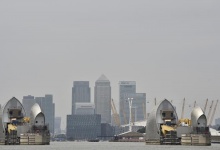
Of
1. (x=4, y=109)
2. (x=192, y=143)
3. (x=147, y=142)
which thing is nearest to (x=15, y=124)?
(x=4, y=109)

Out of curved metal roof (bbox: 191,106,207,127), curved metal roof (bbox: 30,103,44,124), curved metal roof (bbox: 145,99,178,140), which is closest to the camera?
curved metal roof (bbox: 191,106,207,127)

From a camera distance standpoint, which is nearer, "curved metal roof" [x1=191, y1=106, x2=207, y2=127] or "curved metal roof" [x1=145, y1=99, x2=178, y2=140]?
"curved metal roof" [x1=191, y1=106, x2=207, y2=127]

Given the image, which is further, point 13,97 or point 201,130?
point 13,97

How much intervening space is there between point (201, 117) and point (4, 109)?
4955 centimetres

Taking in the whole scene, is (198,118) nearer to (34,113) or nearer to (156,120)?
(156,120)

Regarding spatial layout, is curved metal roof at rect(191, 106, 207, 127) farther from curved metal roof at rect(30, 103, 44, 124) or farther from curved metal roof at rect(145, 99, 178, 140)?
curved metal roof at rect(30, 103, 44, 124)

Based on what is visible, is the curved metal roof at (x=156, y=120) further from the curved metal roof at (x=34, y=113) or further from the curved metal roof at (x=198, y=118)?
the curved metal roof at (x=34, y=113)

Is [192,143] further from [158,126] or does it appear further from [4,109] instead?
[4,109]

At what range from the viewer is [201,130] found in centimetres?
15800

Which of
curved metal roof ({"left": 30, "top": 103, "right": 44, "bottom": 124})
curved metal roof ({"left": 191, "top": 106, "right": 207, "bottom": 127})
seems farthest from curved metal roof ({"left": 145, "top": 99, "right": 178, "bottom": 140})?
curved metal roof ({"left": 30, "top": 103, "right": 44, "bottom": 124})

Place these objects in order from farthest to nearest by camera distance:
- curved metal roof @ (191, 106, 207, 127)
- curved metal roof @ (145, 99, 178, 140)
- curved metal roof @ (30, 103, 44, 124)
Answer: curved metal roof @ (145, 99, 178, 140), curved metal roof @ (30, 103, 44, 124), curved metal roof @ (191, 106, 207, 127)

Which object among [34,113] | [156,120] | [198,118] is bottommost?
[198,118]

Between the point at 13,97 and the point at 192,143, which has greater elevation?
the point at 13,97

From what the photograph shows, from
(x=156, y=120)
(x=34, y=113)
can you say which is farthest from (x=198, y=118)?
(x=34, y=113)
